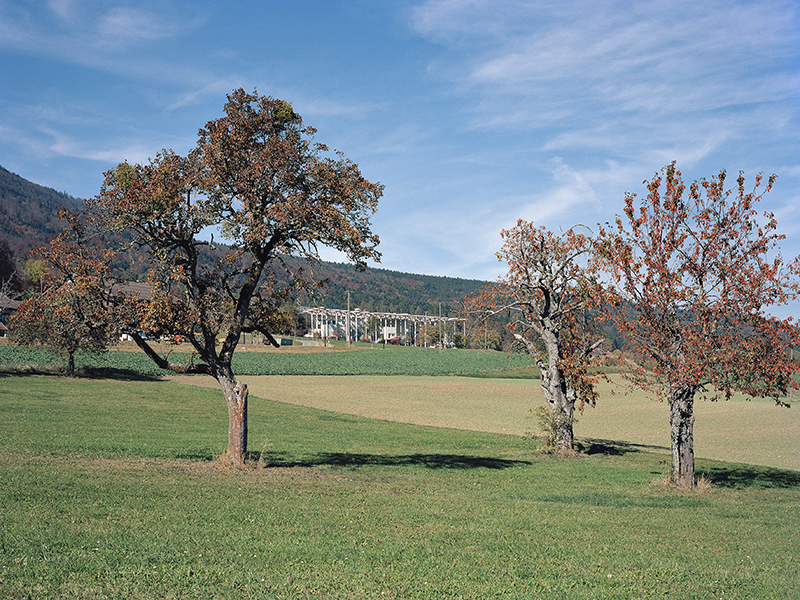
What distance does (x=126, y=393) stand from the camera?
47250mm

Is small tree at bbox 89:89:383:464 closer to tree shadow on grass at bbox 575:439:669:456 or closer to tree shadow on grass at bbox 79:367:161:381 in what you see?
tree shadow on grass at bbox 575:439:669:456

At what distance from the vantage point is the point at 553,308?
26625 mm

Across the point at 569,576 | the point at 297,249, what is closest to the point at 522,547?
the point at 569,576

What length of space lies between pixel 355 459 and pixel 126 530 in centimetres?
1296

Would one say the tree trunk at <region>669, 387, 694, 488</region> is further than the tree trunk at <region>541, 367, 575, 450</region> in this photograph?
No

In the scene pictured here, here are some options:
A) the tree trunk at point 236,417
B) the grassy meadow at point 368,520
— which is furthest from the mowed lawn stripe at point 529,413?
Result: the tree trunk at point 236,417

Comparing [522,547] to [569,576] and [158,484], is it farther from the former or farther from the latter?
[158,484]

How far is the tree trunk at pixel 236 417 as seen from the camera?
17766 millimetres

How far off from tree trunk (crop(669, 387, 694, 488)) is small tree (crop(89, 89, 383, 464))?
9509 mm

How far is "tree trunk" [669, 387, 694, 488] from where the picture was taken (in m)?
18.2


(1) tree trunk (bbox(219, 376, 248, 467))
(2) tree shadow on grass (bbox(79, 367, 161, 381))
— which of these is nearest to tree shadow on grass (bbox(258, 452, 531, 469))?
(1) tree trunk (bbox(219, 376, 248, 467))

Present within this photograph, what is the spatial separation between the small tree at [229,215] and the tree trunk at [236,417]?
1.1 inches

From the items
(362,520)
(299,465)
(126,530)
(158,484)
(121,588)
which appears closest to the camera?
(121,588)

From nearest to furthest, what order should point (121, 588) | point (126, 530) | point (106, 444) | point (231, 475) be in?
point (121, 588)
point (126, 530)
point (231, 475)
point (106, 444)
